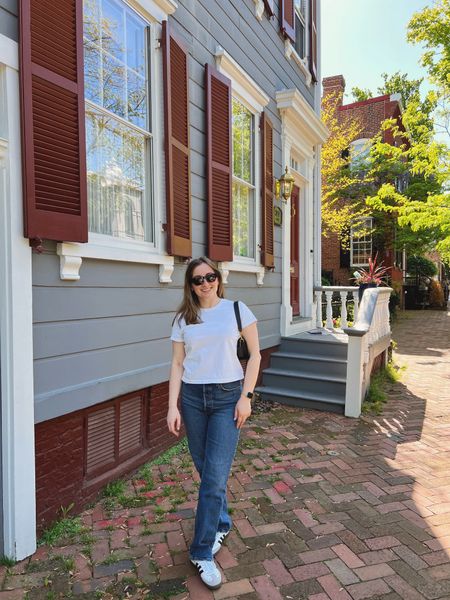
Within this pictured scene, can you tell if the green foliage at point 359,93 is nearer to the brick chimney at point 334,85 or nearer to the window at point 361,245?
the brick chimney at point 334,85

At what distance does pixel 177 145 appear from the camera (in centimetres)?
368

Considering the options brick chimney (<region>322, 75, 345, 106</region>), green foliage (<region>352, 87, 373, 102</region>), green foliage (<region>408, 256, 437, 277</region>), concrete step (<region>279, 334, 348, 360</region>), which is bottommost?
concrete step (<region>279, 334, 348, 360</region>)

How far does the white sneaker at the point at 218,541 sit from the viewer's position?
2.40 meters

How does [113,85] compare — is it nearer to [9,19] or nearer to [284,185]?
[9,19]

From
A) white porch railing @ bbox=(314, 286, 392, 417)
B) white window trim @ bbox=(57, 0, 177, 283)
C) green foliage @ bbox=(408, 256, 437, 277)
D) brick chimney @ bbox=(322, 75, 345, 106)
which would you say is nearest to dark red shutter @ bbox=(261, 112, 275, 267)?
white porch railing @ bbox=(314, 286, 392, 417)

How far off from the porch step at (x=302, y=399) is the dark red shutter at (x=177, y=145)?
2471mm

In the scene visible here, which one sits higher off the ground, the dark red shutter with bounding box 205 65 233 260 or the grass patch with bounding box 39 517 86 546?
the dark red shutter with bounding box 205 65 233 260

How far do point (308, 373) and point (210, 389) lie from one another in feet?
12.0

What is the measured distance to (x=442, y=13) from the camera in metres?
8.92

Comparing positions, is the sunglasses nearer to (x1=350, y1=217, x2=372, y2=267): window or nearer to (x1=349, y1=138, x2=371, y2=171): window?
(x1=349, y1=138, x2=371, y2=171): window

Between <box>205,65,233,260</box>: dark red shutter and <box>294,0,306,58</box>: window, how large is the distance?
3.54m

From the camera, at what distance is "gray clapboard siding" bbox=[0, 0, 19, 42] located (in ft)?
7.29

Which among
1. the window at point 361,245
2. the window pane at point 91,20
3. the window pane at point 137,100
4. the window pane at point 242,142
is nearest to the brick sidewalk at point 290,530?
the window pane at point 137,100

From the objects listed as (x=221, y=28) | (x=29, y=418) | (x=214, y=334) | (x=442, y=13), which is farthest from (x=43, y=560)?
(x=442, y=13)
